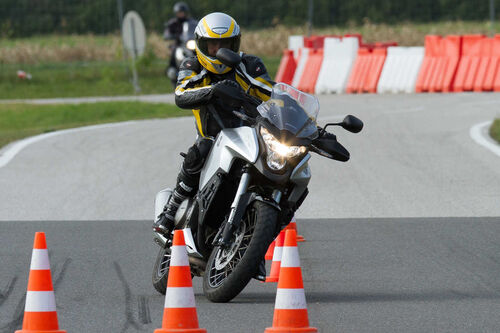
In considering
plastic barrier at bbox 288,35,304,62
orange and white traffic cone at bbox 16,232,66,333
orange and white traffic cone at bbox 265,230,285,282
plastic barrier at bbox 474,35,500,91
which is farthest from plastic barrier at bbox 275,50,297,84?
orange and white traffic cone at bbox 16,232,66,333

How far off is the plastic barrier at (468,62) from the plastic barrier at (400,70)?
3.17 feet

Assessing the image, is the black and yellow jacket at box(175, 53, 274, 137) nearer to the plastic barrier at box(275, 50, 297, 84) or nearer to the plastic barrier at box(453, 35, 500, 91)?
the plastic barrier at box(453, 35, 500, 91)

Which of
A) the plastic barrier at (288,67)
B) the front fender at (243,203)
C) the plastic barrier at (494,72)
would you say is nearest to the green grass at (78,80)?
the plastic barrier at (288,67)

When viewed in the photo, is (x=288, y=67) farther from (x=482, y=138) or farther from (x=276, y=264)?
(x=276, y=264)

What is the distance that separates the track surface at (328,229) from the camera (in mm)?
7234

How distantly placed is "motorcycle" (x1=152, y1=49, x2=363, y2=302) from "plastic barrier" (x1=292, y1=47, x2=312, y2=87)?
20574 mm

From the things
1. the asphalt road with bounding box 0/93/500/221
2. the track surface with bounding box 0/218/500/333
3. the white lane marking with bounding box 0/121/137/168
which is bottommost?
the white lane marking with bounding box 0/121/137/168

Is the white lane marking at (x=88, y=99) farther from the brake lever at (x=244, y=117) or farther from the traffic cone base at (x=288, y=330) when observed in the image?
the traffic cone base at (x=288, y=330)

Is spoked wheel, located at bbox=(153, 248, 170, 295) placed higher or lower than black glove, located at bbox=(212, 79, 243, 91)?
lower

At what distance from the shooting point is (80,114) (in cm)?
2383

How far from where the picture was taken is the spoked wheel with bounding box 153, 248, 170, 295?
7987 millimetres

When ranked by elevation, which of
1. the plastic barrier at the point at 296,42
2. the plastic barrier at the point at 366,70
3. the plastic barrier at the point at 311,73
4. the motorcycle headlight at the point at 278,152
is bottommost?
the plastic barrier at the point at 296,42

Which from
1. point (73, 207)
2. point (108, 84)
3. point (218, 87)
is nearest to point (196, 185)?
point (218, 87)

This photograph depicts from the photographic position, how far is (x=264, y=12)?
43375 millimetres
